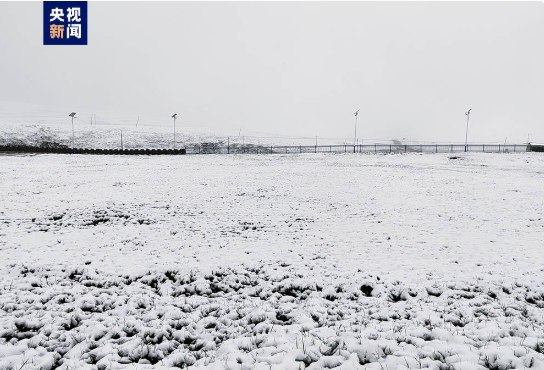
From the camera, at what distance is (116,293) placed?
7.89 m

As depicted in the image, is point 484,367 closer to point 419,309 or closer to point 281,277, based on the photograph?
point 419,309

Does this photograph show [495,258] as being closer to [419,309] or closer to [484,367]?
[419,309]

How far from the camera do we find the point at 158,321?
6562mm

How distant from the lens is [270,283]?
28.2ft

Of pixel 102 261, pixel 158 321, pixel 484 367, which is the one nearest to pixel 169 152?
pixel 102 261

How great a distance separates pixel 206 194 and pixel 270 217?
20.5ft

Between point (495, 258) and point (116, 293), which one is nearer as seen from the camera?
point (116, 293)

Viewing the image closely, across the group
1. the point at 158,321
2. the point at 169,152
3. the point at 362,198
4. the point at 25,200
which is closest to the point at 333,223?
the point at 362,198

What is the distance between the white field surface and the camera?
5.47 meters

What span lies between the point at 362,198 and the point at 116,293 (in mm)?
14661

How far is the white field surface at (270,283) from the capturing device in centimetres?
547

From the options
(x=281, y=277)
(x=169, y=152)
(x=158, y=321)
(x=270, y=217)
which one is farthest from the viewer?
(x=169, y=152)

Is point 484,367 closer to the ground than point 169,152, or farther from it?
closer to the ground

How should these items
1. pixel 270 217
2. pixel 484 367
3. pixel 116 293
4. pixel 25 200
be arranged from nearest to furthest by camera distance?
pixel 484 367
pixel 116 293
pixel 270 217
pixel 25 200
